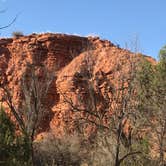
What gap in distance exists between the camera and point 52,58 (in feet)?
155

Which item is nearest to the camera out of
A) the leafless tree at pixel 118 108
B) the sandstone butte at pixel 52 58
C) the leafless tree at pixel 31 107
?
the leafless tree at pixel 31 107

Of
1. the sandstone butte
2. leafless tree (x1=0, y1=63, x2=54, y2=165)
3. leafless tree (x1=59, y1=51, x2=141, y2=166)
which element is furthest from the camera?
the sandstone butte

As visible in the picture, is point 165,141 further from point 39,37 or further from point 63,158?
point 39,37

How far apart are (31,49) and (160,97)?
92.2 ft

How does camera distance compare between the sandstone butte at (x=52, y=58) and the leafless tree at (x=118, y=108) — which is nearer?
the leafless tree at (x=118, y=108)

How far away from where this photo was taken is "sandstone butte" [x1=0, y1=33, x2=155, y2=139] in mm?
43750

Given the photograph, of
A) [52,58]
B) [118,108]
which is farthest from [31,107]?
[52,58]

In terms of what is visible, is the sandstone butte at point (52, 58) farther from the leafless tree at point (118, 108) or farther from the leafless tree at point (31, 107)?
the leafless tree at point (118, 108)

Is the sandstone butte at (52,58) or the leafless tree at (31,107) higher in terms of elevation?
the sandstone butte at (52,58)

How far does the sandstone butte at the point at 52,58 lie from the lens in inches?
1722

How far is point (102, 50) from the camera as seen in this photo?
1791 inches

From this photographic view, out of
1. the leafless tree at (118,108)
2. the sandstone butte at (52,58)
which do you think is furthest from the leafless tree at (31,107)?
→ the sandstone butte at (52,58)

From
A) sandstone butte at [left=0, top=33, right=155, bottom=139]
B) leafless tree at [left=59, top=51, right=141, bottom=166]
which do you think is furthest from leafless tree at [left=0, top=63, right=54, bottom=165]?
sandstone butte at [left=0, top=33, right=155, bottom=139]

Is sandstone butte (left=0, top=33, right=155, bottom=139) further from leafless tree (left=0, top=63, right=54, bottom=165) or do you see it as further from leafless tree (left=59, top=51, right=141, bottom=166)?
leafless tree (left=59, top=51, right=141, bottom=166)
